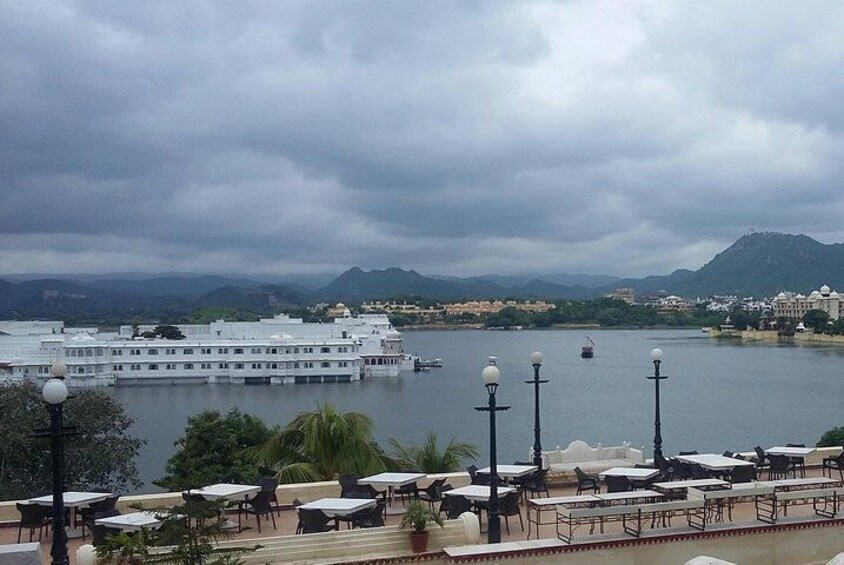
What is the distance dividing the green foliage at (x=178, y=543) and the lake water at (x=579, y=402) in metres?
24.1

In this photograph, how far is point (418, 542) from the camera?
1063 cm

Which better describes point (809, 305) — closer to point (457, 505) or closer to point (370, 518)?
point (457, 505)

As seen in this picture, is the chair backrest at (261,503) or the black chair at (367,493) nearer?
the chair backrest at (261,503)

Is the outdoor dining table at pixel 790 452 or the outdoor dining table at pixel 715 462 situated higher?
the outdoor dining table at pixel 715 462

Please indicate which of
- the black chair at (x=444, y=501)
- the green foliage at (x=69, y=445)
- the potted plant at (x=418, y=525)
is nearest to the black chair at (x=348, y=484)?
the black chair at (x=444, y=501)

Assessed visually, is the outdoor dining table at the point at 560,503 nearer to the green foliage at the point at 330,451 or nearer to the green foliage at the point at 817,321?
the green foliage at the point at 330,451

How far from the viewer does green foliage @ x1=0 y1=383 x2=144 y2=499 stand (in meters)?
21.1

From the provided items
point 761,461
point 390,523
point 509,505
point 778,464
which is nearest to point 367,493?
point 390,523

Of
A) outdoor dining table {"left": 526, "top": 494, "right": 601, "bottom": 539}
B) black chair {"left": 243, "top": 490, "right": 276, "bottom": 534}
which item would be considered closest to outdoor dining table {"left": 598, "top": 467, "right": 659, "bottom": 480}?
outdoor dining table {"left": 526, "top": 494, "right": 601, "bottom": 539}

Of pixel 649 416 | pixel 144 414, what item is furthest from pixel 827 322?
pixel 144 414

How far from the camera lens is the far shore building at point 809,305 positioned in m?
170

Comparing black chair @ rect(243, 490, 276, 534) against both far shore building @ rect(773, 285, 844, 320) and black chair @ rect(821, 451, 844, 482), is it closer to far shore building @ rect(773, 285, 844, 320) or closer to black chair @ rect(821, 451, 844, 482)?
black chair @ rect(821, 451, 844, 482)

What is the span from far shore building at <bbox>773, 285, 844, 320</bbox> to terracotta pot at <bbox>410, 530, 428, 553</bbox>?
172435 millimetres

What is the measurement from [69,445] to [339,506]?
1470cm
